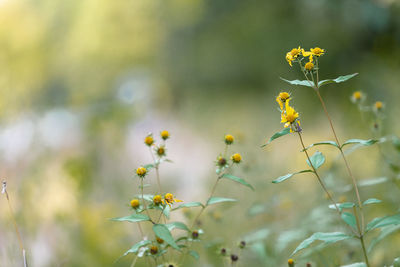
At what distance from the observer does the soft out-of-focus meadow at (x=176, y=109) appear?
125 centimetres

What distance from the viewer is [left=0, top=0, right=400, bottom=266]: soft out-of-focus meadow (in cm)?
125

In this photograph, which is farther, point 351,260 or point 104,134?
point 104,134

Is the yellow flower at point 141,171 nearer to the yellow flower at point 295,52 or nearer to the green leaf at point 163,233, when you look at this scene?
the green leaf at point 163,233

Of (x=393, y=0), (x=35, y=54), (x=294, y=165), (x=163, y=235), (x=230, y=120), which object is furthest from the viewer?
(x=35, y=54)

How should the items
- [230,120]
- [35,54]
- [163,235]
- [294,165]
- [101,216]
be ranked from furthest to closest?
[35,54] → [230,120] → [294,165] → [101,216] → [163,235]

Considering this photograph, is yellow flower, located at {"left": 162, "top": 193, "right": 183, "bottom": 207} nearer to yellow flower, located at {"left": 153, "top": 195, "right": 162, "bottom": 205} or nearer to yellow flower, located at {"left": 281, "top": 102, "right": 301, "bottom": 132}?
yellow flower, located at {"left": 153, "top": 195, "right": 162, "bottom": 205}

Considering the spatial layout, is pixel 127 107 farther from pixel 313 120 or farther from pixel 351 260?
pixel 351 260

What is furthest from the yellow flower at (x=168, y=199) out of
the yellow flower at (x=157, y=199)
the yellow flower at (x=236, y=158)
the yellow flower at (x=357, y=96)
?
the yellow flower at (x=357, y=96)

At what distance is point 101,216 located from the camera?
55.4 inches

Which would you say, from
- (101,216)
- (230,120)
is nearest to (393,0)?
(230,120)

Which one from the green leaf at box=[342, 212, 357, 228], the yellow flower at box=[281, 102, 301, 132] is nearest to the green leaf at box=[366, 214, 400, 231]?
the green leaf at box=[342, 212, 357, 228]

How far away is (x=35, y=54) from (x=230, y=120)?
1484 mm

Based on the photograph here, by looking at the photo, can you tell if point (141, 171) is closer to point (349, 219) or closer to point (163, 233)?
point (163, 233)

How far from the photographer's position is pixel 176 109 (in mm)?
2703
